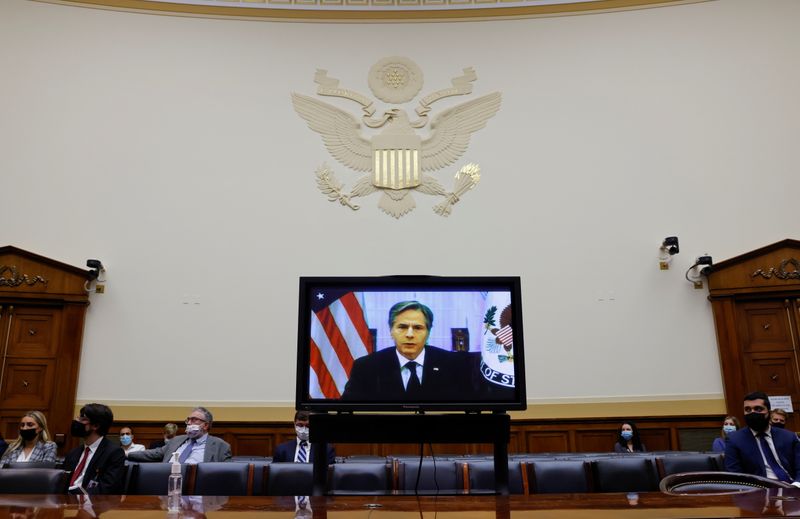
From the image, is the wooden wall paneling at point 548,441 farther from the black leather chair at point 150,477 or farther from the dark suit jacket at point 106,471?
the dark suit jacket at point 106,471

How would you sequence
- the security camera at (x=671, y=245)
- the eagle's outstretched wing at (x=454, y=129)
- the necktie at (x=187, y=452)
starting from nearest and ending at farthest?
the necktie at (x=187, y=452) < the security camera at (x=671, y=245) < the eagle's outstretched wing at (x=454, y=129)

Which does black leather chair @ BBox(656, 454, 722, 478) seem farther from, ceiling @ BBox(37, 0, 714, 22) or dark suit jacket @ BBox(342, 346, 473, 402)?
ceiling @ BBox(37, 0, 714, 22)

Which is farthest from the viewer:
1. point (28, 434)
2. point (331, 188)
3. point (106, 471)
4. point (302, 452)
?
point (331, 188)

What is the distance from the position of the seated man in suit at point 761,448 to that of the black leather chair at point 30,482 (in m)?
3.98

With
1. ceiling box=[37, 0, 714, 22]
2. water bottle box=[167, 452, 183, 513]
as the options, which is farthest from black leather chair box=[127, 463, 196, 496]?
ceiling box=[37, 0, 714, 22]

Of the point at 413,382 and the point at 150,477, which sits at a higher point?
the point at 413,382

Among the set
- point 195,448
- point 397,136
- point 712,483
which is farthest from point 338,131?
point 712,483

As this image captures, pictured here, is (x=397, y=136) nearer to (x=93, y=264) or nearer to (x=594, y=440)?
(x=93, y=264)

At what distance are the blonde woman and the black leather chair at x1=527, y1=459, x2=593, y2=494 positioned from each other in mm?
3487

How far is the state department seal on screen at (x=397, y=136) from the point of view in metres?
8.21

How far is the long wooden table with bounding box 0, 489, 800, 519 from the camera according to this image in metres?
1.88

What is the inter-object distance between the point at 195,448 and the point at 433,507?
3.55 m

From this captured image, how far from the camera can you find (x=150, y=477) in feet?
12.2

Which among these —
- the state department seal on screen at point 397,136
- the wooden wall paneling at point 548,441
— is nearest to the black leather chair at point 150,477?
the wooden wall paneling at point 548,441
